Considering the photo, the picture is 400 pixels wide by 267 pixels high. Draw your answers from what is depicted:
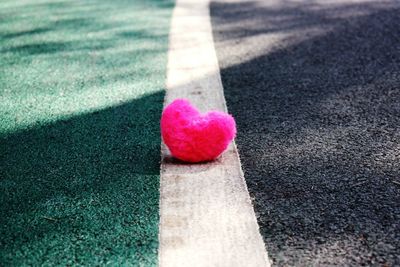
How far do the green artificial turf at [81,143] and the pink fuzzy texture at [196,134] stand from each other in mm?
113

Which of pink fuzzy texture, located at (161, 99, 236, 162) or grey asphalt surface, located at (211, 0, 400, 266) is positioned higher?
pink fuzzy texture, located at (161, 99, 236, 162)

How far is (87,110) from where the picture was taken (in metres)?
2.76

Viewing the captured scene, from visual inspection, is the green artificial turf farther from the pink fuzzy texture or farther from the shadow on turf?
the pink fuzzy texture

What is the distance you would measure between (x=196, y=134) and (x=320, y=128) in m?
0.63

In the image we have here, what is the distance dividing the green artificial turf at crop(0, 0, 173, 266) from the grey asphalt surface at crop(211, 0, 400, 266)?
405 millimetres

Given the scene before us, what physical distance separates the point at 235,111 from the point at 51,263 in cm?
139

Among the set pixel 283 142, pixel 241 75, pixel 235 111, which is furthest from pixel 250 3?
pixel 283 142

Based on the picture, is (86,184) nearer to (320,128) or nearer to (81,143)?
(81,143)

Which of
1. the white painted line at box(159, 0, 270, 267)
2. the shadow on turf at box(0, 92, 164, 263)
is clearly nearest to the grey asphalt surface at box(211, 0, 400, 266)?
the white painted line at box(159, 0, 270, 267)

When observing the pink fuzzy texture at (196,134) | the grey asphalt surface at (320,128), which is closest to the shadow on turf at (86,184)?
the pink fuzzy texture at (196,134)

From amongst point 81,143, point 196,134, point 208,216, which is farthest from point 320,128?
point 81,143

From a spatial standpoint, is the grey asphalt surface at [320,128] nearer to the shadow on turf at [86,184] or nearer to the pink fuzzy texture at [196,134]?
the pink fuzzy texture at [196,134]

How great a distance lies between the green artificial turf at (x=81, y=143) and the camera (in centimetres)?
164

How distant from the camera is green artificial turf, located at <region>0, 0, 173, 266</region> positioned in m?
1.64
